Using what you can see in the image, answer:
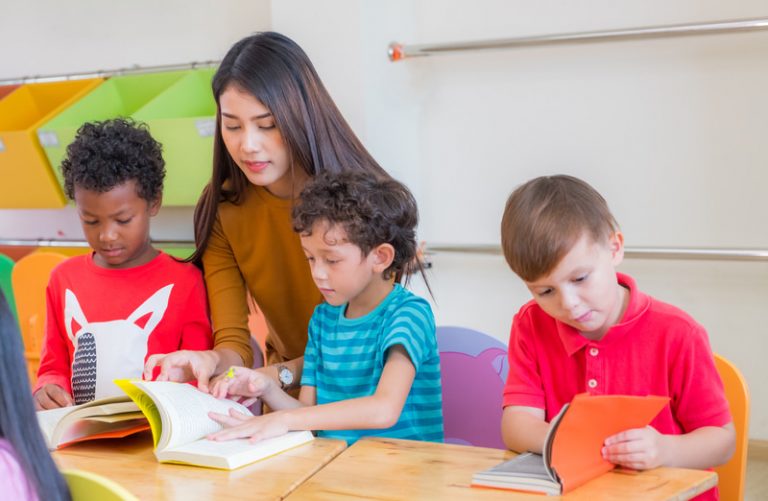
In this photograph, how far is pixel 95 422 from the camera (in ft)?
4.69

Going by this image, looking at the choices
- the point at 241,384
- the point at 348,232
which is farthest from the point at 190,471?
the point at 348,232

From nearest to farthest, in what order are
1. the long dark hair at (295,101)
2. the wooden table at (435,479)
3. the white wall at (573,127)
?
the wooden table at (435,479) < the long dark hair at (295,101) < the white wall at (573,127)

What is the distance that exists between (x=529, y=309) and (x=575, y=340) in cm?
12

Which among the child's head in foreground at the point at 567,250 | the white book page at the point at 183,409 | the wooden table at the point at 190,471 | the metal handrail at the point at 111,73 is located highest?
the metal handrail at the point at 111,73

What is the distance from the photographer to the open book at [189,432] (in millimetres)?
1258

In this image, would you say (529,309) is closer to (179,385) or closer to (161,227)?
(179,385)

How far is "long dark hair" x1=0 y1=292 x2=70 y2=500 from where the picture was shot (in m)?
0.85

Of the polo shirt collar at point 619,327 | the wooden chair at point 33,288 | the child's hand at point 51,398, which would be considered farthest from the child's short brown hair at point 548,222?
the wooden chair at point 33,288

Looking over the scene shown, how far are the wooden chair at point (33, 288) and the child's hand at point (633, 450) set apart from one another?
1.79 meters

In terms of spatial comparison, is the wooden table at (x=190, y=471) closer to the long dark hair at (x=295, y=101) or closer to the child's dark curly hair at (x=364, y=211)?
the child's dark curly hair at (x=364, y=211)

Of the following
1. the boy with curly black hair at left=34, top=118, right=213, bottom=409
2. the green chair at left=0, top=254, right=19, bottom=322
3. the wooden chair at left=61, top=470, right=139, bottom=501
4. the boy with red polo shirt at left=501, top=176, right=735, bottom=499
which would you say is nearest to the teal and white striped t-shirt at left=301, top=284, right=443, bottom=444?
the boy with red polo shirt at left=501, top=176, right=735, bottom=499

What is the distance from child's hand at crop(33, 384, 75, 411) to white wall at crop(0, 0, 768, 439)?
1.10 meters

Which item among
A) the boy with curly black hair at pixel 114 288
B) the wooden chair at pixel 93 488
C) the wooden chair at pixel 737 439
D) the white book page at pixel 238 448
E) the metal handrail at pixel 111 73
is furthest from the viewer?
the metal handrail at pixel 111 73

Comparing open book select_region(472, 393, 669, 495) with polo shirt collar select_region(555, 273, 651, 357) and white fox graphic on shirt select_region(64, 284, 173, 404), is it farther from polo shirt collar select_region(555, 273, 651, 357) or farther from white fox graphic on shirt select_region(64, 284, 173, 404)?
white fox graphic on shirt select_region(64, 284, 173, 404)
